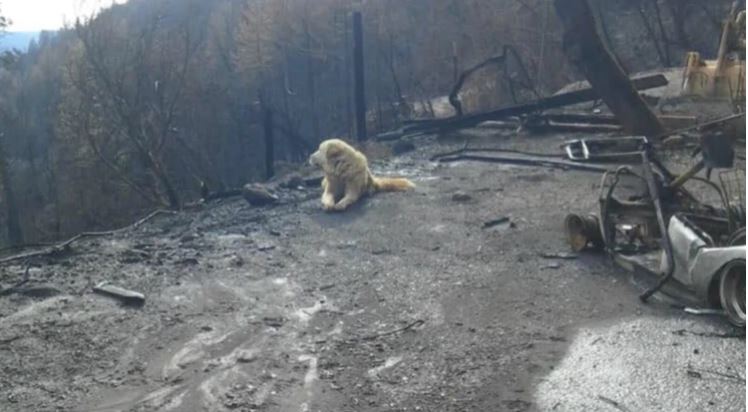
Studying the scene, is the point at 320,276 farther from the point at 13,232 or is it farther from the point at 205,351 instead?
the point at 13,232

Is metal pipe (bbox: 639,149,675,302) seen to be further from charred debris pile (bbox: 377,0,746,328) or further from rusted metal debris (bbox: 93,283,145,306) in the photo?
rusted metal debris (bbox: 93,283,145,306)

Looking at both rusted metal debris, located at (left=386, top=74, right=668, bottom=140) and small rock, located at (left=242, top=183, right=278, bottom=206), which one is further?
rusted metal debris, located at (left=386, top=74, right=668, bottom=140)

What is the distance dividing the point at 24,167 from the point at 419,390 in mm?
43796

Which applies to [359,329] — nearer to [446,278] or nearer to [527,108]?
[446,278]

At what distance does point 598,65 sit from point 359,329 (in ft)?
32.6

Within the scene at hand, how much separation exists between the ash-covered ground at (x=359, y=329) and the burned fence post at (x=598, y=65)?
4.84 metres

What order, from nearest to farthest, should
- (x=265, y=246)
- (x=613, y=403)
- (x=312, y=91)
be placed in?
(x=613, y=403), (x=265, y=246), (x=312, y=91)

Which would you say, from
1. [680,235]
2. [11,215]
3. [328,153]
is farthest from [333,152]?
[11,215]

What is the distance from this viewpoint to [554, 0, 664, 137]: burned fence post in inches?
576

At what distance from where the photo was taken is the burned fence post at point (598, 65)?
14633 mm

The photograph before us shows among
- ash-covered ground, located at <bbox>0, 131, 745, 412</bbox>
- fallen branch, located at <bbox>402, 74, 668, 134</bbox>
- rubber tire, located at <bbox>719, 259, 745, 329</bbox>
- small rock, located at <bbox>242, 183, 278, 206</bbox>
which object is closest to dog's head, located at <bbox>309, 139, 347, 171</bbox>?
small rock, located at <bbox>242, 183, 278, 206</bbox>

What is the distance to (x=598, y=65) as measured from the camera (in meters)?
14.9

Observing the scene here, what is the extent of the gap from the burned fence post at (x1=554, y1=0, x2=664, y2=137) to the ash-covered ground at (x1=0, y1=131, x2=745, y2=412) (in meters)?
4.84

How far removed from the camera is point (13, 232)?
1341 inches
